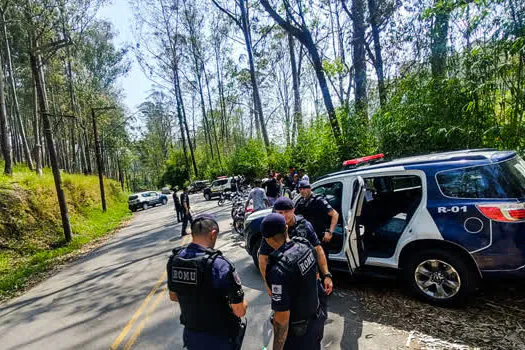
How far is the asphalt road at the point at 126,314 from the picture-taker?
3.70 m

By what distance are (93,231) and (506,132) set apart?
15005 mm

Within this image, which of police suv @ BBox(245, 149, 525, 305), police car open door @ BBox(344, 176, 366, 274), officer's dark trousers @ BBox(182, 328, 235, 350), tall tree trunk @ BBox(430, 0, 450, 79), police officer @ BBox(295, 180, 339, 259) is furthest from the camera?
tall tree trunk @ BBox(430, 0, 450, 79)

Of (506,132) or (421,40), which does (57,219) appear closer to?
(506,132)

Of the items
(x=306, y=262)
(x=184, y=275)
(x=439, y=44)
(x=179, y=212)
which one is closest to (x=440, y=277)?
(x=306, y=262)

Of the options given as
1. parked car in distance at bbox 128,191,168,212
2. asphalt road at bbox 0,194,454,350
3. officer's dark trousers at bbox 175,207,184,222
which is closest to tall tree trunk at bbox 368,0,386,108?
asphalt road at bbox 0,194,454,350

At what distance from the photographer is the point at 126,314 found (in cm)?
488

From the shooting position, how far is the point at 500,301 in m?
3.83

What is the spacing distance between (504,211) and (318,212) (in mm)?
2076

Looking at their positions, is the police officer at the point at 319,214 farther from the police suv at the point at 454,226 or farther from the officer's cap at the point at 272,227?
the officer's cap at the point at 272,227

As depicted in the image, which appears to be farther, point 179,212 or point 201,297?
point 179,212

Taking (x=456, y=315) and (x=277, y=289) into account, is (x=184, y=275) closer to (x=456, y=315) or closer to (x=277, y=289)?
(x=277, y=289)

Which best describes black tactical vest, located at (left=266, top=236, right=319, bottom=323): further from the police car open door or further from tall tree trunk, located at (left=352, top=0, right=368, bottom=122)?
tall tree trunk, located at (left=352, top=0, right=368, bottom=122)

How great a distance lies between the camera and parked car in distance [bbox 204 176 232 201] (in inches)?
Answer: 872

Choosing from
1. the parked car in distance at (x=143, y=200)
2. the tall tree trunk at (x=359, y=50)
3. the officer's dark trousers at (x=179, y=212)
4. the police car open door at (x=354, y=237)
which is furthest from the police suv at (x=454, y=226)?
the parked car in distance at (x=143, y=200)
